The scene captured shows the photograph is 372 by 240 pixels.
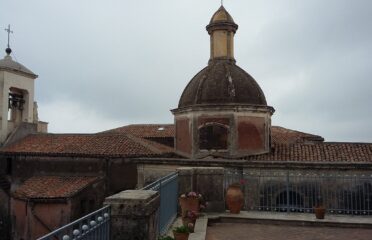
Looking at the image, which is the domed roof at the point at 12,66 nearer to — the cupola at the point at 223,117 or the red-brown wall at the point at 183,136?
the cupola at the point at 223,117

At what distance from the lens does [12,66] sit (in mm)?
27797

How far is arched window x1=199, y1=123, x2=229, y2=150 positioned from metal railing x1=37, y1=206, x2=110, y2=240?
16.5 metres

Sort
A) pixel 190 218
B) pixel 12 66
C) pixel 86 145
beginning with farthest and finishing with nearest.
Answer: pixel 12 66 → pixel 86 145 → pixel 190 218

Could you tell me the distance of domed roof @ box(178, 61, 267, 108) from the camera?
22.6 m

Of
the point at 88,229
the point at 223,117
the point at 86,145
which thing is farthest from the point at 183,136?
the point at 88,229

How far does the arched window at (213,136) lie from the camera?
2219cm

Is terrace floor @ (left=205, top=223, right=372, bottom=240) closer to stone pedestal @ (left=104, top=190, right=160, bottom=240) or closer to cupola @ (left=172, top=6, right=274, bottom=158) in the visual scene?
stone pedestal @ (left=104, top=190, right=160, bottom=240)

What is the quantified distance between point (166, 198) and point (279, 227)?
334cm

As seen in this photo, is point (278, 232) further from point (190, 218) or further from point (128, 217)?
point (128, 217)

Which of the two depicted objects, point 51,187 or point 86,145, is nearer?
point 51,187

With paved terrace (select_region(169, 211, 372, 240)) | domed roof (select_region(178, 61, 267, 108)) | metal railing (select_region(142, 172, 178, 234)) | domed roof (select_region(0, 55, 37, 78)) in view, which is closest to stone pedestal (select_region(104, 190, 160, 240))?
metal railing (select_region(142, 172, 178, 234))

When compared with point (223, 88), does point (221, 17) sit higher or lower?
higher

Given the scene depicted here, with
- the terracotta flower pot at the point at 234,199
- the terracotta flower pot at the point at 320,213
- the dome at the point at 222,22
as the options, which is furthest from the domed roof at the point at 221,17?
the terracotta flower pot at the point at 320,213

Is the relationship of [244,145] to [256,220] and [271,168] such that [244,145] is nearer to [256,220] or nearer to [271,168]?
[271,168]
